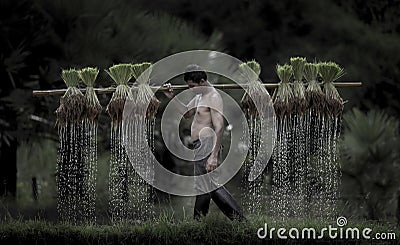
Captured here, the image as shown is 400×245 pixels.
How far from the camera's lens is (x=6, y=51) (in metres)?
6.79

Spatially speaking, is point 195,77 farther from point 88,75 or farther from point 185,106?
point 88,75

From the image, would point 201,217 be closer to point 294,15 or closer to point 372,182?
point 372,182

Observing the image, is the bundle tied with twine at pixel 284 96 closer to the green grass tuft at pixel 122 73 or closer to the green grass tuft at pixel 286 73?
the green grass tuft at pixel 286 73

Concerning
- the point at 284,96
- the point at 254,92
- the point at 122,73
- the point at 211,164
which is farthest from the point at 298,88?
the point at 122,73

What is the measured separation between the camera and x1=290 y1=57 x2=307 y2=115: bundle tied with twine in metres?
4.60

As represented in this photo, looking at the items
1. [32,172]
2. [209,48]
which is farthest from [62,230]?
[32,172]

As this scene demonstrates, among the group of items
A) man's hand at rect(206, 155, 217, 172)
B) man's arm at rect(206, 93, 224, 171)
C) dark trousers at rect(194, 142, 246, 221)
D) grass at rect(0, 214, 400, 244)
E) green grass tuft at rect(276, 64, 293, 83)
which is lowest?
grass at rect(0, 214, 400, 244)

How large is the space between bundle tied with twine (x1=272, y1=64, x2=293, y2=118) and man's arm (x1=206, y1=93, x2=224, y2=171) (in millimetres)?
324

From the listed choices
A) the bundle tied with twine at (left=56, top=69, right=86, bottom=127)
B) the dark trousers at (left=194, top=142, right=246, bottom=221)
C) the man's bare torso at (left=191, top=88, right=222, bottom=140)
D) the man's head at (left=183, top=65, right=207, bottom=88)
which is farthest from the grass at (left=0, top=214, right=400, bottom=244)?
the man's head at (left=183, top=65, right=207, bottom=88)

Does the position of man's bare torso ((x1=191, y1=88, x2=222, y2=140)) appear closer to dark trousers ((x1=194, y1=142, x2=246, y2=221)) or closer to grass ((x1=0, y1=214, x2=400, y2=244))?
dark trousers ((x1=194, y1=142, x2=246, y2=221))

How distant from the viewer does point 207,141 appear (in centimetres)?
452

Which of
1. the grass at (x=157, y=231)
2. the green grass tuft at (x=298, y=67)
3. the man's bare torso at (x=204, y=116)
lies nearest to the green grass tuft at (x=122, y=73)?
the man's bare torso at (x=204, y=116)

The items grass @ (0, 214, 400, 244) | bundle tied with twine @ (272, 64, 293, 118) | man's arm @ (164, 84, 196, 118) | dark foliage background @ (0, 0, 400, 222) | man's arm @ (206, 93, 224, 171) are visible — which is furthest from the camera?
dark foliage background @ (0, 0, 400, 222)

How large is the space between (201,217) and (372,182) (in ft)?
9.44
